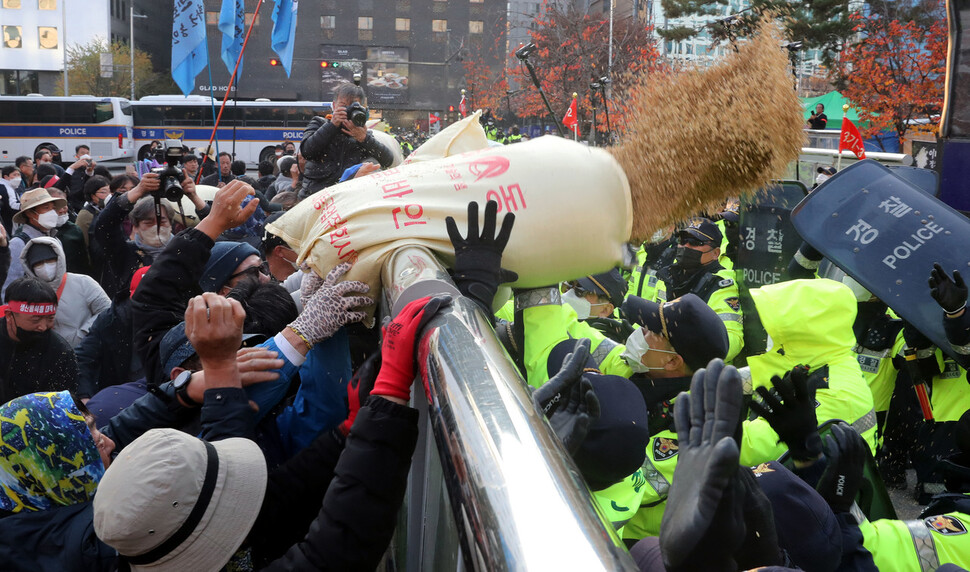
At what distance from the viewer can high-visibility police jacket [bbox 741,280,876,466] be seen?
3.44 meters

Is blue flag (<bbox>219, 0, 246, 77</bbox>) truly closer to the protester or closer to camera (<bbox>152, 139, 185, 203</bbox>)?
the protester

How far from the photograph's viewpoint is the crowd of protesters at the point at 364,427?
4.96 ft

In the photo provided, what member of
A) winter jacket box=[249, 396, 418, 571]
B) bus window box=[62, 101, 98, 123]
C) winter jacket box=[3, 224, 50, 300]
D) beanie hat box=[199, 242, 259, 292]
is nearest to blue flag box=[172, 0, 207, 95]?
winter jacket box=[3, 224, 50, 300]

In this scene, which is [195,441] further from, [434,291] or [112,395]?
[112,395]

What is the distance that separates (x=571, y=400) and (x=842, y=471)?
0.85 m

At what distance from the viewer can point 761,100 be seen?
6.40 feet

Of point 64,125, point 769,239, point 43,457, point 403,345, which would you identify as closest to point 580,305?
point 769,239

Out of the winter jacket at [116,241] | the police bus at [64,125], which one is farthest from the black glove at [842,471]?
the police bus at [64,125]

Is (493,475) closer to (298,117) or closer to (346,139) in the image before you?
(346,139)

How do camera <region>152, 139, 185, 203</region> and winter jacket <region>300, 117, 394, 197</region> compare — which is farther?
winter jacket <region>300, 117, 394, 197</region>

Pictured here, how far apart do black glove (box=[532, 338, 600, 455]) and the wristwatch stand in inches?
39.4

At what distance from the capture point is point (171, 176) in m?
3.92

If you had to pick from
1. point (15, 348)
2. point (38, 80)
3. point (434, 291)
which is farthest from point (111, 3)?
point (434, 291)

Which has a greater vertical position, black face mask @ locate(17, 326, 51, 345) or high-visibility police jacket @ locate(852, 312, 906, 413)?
black face mask @ locate(17, 326, 51, 345)
